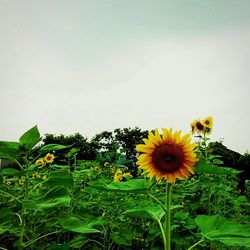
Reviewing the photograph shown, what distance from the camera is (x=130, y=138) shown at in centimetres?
3966

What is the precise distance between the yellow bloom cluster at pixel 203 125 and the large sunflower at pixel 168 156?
2406 mm

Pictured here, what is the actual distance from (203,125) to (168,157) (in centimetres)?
250

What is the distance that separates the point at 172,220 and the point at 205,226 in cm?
78

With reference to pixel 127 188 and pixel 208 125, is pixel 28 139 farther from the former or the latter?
pixel 208 125

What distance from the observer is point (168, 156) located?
5.11 ft

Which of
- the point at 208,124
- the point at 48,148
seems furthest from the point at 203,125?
the point at 48,148

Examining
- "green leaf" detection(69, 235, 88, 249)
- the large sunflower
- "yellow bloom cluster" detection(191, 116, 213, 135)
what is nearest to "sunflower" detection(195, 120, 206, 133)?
"yellow bloom cluster" detection(191, 116, 213, 135)

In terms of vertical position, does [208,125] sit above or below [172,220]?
above

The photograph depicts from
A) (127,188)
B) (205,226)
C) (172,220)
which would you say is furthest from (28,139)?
(172,220)

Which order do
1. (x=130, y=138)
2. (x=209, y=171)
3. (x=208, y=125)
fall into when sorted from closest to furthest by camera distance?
(x=209, y=171), (x=208, y=125), (x=130, y=138)

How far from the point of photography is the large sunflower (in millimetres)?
1479

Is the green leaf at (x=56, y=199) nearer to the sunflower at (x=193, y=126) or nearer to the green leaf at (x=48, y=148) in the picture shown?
the green leaf at (x=48, y=148)

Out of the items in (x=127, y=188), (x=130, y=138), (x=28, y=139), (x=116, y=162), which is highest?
(x=130, y=138)

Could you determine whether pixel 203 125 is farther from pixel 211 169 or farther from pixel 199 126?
pixel 211 169
